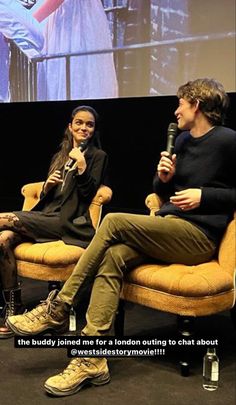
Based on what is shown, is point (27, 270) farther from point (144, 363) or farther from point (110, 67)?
point (110, 67)

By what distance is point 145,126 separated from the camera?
13.4 feet

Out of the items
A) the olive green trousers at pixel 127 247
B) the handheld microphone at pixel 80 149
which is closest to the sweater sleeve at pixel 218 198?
the olive green trousers at pixel 127 247

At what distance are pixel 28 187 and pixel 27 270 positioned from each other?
2.25ft

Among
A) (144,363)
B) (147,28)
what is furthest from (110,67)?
(144,363)

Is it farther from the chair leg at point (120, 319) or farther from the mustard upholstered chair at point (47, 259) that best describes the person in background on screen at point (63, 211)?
the chair leg at point (120, 319)

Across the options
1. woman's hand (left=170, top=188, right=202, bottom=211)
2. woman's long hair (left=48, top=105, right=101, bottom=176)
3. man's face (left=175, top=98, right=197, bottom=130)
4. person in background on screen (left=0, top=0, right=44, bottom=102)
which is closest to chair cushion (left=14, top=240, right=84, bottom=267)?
woman's long hair (left=48, top=105, right=101, bottom=176)

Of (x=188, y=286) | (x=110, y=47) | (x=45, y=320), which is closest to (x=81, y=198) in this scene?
(x=45, y=320)

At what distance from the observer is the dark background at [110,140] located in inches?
159

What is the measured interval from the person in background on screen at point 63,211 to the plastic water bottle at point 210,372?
868 millimetres

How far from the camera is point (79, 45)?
4184 millimetres

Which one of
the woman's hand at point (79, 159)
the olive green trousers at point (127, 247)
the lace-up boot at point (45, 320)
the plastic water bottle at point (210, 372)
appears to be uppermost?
the woman's hand at point (79, 159)

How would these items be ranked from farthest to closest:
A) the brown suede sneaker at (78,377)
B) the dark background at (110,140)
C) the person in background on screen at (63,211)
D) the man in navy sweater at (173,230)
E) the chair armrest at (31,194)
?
the dark background at (110,140), the chair armrest at (31,194), the person in background on screen at (63,211), the man in navy sweater at (173,230), the brown suede sneaker at (78,377)

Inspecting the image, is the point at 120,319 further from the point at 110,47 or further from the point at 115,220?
the point at 110,47

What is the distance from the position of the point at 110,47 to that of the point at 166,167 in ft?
6.57
